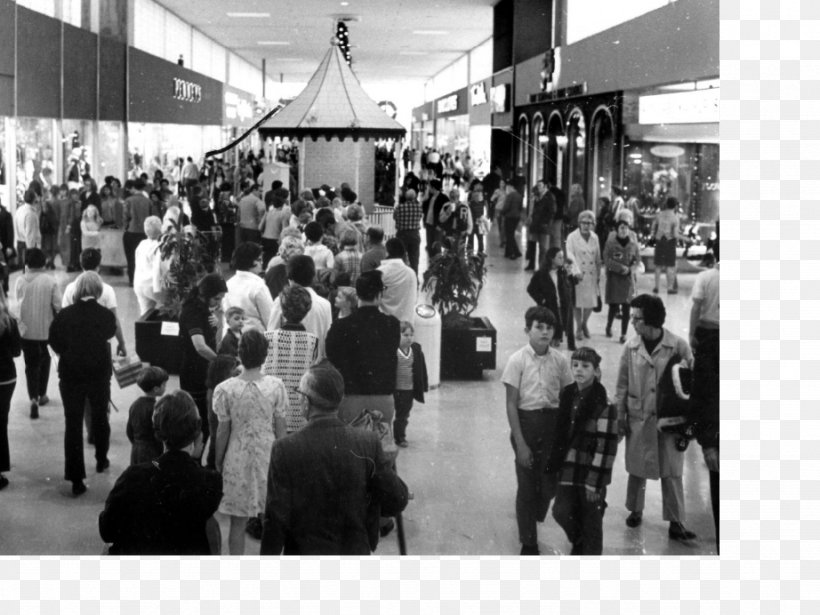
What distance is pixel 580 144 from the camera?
538 cm

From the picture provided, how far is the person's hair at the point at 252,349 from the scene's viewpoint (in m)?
4.08

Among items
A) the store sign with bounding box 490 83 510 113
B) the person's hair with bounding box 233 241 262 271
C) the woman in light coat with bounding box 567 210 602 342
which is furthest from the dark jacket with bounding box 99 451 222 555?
→ the store sign with bounding box 490 83 510 113

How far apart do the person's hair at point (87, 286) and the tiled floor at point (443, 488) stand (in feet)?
0.92

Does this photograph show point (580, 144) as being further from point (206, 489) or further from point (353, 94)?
point (206, 489)

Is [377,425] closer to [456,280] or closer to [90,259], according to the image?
[90,259]

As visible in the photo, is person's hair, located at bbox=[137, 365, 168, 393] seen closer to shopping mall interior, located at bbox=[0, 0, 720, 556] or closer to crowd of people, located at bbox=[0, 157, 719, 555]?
crowd of people, located at bbox=[0, 157, 719, 555]

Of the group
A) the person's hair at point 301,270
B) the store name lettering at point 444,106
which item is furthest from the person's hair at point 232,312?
the store name lettering at point 444,106

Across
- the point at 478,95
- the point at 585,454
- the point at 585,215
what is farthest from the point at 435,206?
the point at 585,454

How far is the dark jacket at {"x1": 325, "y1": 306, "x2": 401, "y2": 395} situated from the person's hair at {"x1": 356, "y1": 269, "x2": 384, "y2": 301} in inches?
2.0

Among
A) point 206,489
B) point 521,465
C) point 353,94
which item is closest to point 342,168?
point 353,94

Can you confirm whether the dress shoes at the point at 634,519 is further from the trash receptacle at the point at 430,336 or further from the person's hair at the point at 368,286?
the trash receptacle at the point at 430,336

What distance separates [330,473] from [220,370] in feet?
4.06

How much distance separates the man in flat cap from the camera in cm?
334

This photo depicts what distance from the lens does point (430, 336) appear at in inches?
267
